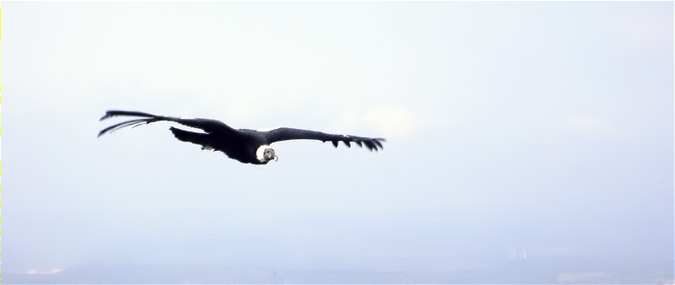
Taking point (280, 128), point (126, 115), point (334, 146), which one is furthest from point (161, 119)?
point (334, 146)

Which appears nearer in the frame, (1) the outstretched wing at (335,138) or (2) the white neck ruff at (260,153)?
(2) the white neck ruff at (260,153)

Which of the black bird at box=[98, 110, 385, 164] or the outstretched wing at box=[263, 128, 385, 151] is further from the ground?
the outstretched wing at box=[263, 128, 385, 151]

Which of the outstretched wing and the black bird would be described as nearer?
the black bird

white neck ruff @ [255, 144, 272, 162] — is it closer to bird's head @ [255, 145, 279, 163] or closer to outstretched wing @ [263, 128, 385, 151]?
bird's head @ [255, 145, 279, 163]

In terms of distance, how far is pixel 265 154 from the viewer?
99.9 feet

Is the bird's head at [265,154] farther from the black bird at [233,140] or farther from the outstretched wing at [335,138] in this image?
the outstretched wing at [335,138]

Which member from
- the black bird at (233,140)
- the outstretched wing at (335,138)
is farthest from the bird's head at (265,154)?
the outstretched wing at (335,138)

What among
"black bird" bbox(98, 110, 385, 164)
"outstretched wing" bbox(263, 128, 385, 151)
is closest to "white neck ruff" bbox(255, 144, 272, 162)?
A: "black bird" bbox(98, 110, 385, 164)

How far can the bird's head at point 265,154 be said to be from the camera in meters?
30.4

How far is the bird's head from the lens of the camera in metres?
30.4

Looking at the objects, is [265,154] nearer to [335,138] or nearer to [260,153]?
[260,153]

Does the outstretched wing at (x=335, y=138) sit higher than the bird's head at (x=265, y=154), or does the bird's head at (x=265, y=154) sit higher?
the outstretched wing at (x=335, y=138)

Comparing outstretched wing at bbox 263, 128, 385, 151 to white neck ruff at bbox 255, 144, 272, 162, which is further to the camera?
outstretched wing at bbox 263, 128, 385, 151

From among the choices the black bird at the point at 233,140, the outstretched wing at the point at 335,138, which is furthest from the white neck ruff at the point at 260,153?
the outstretched wing at the point at 335,138
